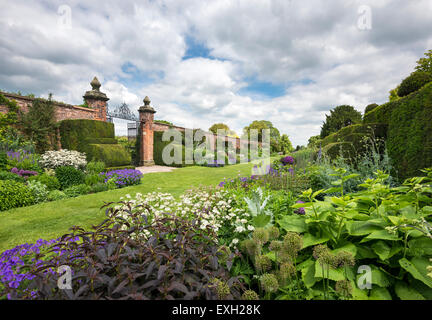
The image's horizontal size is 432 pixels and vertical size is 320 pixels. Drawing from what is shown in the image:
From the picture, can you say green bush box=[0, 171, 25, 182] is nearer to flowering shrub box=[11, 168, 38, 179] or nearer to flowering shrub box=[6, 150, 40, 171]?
flowering shrub box=[11, 168, 38, 179]

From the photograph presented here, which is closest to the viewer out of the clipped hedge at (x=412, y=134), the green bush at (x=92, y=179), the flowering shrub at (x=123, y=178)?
the clipped hedge at (x=412, y=134)

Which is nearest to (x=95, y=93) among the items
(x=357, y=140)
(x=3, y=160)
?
(x=3, y=160)

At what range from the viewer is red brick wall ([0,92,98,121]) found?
8236 millimetres

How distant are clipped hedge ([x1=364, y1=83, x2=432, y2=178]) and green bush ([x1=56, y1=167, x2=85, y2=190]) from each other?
9.46 m

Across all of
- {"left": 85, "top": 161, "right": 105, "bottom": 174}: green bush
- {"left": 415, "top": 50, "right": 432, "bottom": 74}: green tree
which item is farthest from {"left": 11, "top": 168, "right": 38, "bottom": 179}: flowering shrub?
{"left": 415, "top": 50, "right": 432, "bottom": 74}: green tree

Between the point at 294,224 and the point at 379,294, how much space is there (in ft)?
2.57

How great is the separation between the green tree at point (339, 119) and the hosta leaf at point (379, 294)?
72.0 ft

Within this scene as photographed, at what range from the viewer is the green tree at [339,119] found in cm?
2055

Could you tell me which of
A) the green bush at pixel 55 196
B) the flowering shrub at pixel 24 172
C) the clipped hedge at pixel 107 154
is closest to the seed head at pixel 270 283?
the green bush at pixel 55 196

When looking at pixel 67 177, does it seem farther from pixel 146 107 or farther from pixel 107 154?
pixel 146 107

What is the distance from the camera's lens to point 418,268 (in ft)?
4.43

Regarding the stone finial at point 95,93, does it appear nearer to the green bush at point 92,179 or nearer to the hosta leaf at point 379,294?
the green bush at point 92,179
